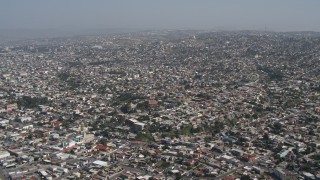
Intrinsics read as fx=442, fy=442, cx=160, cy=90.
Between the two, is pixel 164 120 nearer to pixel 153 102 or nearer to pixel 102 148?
pixel 153 102

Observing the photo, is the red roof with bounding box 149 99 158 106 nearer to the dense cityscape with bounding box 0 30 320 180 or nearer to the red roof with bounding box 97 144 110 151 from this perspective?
the dense cityscape with bounding box 0 30 320 180

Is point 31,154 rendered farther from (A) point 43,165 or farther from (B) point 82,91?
(B) point 82,91

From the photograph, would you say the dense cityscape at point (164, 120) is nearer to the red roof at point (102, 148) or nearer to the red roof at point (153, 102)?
the red roof at point (102, 148)

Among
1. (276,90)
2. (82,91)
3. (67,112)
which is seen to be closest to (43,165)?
(67,112)

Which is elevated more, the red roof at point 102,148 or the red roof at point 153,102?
the red roof at point 153,102

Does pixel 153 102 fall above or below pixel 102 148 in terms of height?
above

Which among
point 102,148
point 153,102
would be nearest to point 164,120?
point 153,102

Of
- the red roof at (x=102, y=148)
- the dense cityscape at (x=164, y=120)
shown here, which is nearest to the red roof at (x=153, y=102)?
the dense cityscape at (x=164, y=120)

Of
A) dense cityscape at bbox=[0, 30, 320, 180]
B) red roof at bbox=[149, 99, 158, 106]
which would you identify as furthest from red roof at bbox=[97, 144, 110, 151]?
red roof at bbox=[149, 99, 158, 106]

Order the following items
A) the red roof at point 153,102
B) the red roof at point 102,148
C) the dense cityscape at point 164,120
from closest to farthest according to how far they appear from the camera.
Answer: the dense cityscape at point 164,120, the red roof at point 102,148, the red roof at point 153,102
